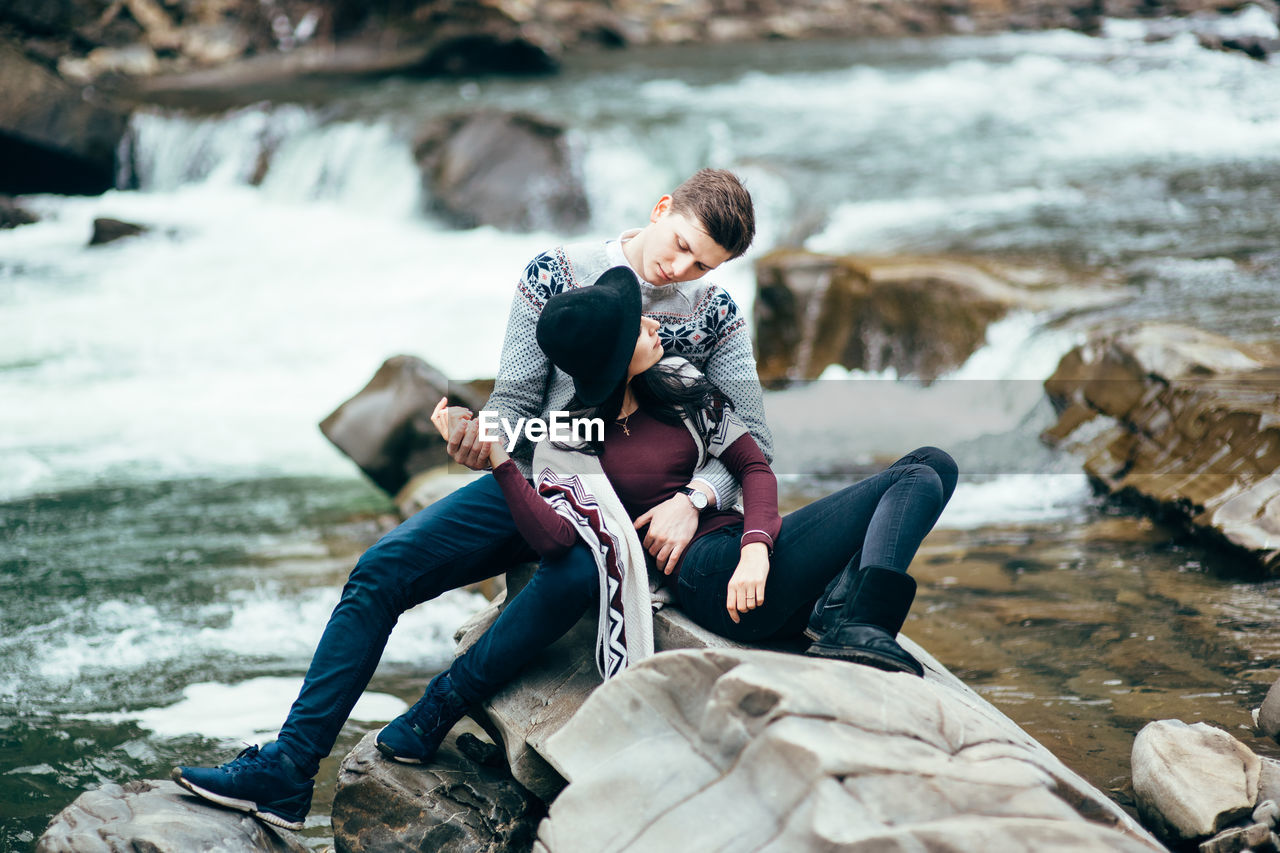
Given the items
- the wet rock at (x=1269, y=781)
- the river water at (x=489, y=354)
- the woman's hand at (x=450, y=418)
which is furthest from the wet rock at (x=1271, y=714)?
the woman's hand at (x=450, y=418)

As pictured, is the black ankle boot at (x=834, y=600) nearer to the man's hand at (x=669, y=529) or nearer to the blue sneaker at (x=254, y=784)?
the man's hand at (x=669, y=529)

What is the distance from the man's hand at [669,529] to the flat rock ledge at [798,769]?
51 centimetres

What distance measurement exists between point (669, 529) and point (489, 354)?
6.76 meters

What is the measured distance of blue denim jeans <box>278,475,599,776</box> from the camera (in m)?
2.59

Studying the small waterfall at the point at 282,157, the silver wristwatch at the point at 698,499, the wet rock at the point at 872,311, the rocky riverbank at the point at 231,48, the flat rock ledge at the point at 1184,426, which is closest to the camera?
the silver wristwatch at the point at 698,499

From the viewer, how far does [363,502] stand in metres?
6.52

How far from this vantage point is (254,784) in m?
2.55

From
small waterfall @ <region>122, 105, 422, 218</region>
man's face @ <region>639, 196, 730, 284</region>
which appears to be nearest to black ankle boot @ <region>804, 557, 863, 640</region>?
man's face @ <region>639, 196, 730, 284</region>

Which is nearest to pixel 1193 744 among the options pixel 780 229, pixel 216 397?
A: pixel 216 397

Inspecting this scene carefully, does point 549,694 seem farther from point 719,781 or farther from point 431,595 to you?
point 719,781

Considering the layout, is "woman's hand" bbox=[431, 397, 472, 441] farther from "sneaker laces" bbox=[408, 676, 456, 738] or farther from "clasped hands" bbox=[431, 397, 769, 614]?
"sneaker laces" bbox=[408, 676, 456, 738]

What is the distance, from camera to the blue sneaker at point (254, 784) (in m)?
2.55

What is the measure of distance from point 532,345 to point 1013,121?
42.7 feet

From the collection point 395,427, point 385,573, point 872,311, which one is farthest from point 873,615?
point 872,311
